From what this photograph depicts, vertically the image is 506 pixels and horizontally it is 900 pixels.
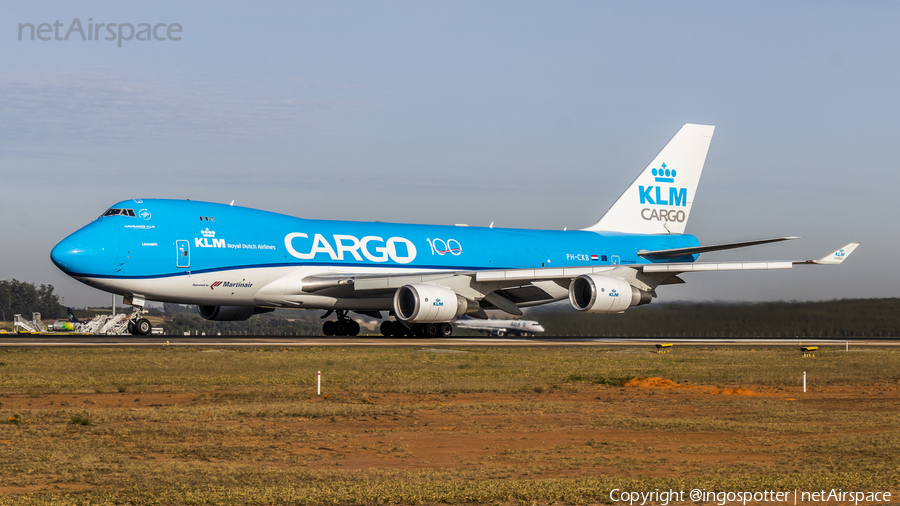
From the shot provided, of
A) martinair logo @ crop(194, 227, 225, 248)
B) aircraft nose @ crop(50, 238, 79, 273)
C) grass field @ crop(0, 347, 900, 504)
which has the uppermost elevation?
martinair logo @ crop(194, 227, 225, 248)

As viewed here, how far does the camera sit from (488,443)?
435 inches

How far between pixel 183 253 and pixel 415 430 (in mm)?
21027

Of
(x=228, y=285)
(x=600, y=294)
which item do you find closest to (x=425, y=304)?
(x=600, y=294)

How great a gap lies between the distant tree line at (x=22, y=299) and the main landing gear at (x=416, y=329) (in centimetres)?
7665

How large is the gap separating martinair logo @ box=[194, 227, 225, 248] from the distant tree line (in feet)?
259

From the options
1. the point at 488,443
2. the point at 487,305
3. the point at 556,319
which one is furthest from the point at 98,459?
the point at 556,319

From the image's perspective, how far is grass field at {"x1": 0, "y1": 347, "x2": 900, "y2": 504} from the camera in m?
8.35

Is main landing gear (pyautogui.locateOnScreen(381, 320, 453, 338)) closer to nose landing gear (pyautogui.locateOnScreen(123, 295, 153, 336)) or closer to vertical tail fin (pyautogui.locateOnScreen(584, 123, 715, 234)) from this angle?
nose landing gear (pyautogui.locateOnScreen(123, 295, 153, 336))

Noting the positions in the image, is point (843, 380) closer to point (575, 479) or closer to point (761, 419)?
point (761, 419)

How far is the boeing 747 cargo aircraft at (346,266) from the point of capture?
30.5 m

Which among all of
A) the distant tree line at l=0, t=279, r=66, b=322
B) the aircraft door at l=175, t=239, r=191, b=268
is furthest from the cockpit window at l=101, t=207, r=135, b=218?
the distant tree line at l=0, t=279, r=66, b=322

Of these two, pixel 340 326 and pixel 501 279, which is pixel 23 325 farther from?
pixel 501 279

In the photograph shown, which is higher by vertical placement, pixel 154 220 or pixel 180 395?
pixel 154 220

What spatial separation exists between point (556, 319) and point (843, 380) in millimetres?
21497
